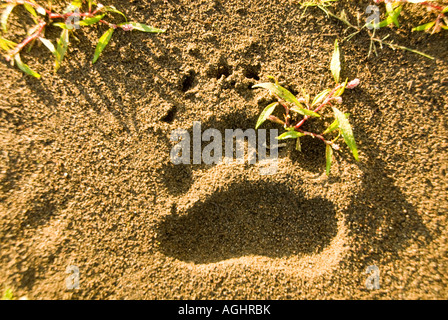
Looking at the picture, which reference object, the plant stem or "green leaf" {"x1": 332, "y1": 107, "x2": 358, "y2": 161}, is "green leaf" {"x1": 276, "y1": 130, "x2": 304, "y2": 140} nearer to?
"green leaf" {"x1": 332, "y1": 107, "x2": 358, "y2": 161}

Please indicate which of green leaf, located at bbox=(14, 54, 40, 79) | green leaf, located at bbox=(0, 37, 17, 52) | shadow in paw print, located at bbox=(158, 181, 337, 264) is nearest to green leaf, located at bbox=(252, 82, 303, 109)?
shadow in paw print, located at bbox=(158, 181, 337, 264)

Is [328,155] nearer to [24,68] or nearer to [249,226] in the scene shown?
[249,226]

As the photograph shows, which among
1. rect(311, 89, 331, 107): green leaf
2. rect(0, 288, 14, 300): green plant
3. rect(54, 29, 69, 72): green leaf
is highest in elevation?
rect(54, 29, 69, 72): green leaf

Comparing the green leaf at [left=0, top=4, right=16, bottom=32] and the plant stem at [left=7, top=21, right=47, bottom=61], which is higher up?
the green leaf at [left=0, top=4, right=16, bottom=32]

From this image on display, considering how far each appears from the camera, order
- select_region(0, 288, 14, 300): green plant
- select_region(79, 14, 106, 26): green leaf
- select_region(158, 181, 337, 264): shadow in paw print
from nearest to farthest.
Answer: select_region(0, 288, 14, 300): green plant, select_region(158, 181, 337, 264): shadow in paw print, select_region(79, 14, 106, 26): green leaf

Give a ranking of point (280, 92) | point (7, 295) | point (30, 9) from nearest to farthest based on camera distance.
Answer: point (7, 295)
point (280, 92)
point (30, 9)

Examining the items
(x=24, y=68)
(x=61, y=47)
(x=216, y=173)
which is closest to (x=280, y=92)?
(x=216, y=173)

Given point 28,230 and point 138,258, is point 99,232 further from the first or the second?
point 28,230
